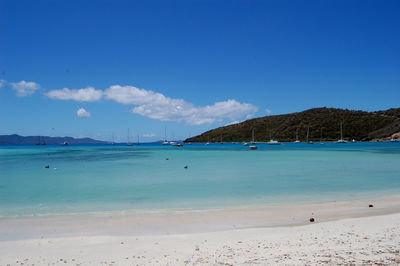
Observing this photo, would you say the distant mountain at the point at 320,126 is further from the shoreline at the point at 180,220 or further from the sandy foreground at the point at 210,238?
the sandy foreground at the point at 210,238

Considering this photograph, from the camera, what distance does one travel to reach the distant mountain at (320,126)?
130050 mm

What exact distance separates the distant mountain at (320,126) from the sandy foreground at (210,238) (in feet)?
414

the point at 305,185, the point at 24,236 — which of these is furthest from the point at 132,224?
the point at 305,185

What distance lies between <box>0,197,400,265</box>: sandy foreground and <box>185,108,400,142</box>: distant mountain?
414ft

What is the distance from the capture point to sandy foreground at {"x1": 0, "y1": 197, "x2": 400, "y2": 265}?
6.16 meters

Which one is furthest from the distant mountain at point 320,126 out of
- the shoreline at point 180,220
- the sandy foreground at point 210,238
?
the sandy foreground at point 210,238

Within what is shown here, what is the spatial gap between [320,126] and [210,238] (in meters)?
144

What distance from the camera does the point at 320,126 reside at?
14275 centimetres

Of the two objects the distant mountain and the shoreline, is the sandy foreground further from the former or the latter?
the distant mountain

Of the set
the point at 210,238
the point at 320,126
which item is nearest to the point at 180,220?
the point at 210,238

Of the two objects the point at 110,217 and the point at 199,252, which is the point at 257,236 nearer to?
the point at 199,252

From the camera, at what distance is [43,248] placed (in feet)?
24.0

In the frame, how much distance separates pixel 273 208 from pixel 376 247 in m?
5.88

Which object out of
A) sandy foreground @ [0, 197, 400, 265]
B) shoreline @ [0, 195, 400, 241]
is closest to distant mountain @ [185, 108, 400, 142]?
shoreline @ [0, 195, 400, 241]
